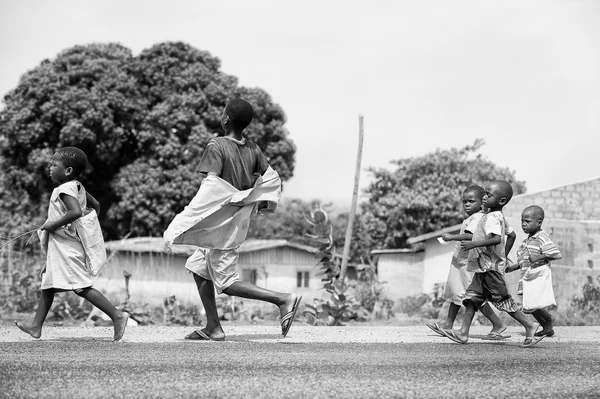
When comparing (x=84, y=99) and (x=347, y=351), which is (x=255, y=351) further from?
(x=84, y=99)

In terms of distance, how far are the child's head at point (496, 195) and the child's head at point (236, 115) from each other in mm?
2295

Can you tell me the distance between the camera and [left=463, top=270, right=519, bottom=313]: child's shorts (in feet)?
25.5

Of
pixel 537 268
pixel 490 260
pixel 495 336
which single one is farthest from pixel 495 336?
pixel 490 260

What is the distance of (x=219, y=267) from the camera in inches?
272

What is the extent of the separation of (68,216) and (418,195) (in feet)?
89.1

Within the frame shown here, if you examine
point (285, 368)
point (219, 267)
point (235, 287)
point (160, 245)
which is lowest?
point (285, 368)

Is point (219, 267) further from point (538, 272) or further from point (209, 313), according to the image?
point (538, 272)

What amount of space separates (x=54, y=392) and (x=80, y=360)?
1.20 meters

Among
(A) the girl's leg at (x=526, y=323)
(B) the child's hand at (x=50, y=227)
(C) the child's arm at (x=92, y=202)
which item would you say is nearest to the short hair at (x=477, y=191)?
(A) the girl's leg at (x=526, y=323)

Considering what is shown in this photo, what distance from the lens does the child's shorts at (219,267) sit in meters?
6.88

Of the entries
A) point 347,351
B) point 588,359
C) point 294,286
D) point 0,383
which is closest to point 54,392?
point 0,383

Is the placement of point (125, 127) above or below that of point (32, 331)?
above

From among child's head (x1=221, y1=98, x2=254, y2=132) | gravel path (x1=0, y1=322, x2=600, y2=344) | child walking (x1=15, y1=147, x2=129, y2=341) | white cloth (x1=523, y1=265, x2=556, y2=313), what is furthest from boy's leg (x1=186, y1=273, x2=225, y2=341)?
white cloth (x1=523, y1=265, x2=556, y2=313)

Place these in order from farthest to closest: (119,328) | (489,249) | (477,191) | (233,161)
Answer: (477,191), (489,249), (233,161), (119,328)
